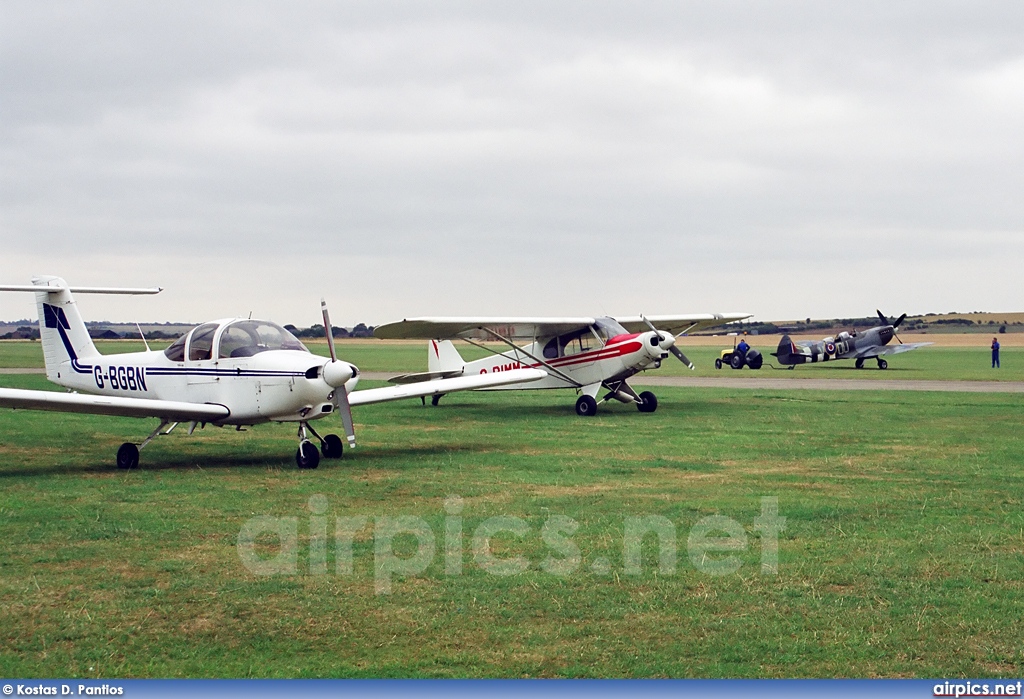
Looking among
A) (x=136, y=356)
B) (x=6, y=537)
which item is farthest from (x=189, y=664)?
(x=136, y=356)

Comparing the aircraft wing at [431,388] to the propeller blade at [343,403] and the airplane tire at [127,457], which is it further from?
the airplane tire at [127,457]

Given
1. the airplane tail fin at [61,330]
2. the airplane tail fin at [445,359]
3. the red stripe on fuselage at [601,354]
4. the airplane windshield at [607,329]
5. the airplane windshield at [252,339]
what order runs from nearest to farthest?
the airplane windshield at [252,339]
the airplane tail fin at [61,330]
the red stripe on fuselage at [601,354]
the airplane windshield at [607,329]
the airplane tail fin at [445,359]

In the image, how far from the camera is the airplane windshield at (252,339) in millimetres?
13758

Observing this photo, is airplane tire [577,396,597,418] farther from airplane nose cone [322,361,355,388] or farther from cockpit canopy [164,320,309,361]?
airplane nose cone [322,361,355,388]

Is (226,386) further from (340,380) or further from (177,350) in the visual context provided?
(340,380)

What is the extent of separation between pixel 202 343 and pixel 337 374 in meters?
2.26

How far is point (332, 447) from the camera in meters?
14.3

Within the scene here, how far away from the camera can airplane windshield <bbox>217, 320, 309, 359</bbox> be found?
13.8 m

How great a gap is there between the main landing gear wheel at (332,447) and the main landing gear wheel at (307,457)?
3.48ft

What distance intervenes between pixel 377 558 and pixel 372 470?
17.5 ft

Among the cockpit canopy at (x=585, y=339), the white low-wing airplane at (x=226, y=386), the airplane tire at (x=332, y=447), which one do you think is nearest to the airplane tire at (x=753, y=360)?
the cockpit canopy at (x=585, y=339)

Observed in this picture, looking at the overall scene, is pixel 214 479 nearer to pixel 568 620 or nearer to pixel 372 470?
pixel 372 470

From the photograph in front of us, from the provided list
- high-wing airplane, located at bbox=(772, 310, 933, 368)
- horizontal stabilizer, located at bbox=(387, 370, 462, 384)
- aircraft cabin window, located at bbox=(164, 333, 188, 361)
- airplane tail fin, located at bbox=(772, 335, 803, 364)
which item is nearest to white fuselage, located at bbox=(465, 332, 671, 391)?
horizontal stabilizer, located at bbox=(387, 370, 462, 384)

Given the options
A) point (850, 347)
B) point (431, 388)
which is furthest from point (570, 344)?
point (850, 347)
